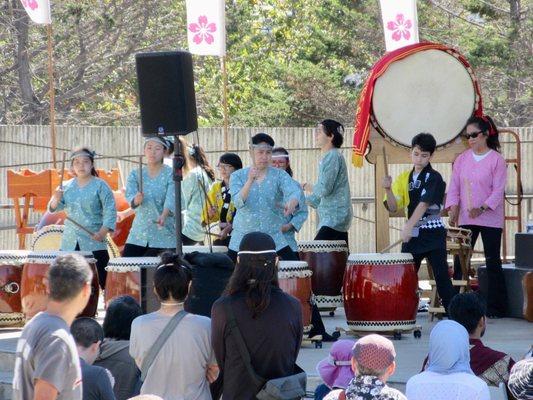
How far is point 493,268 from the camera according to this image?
35.0 feet

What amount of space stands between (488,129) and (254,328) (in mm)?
4917

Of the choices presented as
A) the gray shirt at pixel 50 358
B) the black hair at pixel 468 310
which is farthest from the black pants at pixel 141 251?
the gray shirt at pixel 50 358

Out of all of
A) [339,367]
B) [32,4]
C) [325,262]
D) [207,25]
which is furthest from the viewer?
[32,4]

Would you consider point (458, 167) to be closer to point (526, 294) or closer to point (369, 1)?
point (526, 294)

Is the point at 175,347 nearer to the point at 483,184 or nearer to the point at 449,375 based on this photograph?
the point at 449,375

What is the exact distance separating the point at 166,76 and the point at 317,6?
1972 cm

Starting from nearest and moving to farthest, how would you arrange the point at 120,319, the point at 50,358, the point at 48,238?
the point at 50,358 → the point at 120,319 → the point at 48,238

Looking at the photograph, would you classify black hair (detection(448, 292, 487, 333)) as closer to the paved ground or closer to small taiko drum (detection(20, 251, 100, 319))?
the paved ground

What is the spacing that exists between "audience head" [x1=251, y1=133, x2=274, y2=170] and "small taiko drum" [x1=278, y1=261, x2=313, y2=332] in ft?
2.44

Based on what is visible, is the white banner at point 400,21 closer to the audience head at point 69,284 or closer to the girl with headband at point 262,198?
the girl with headband at point 262,198

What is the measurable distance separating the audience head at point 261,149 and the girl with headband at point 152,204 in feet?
3.52

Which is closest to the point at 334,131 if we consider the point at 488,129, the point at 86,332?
the point at 488,129

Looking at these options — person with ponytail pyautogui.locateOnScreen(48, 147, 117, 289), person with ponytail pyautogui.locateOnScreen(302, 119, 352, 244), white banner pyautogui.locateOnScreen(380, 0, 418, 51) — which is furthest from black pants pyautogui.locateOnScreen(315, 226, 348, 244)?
white banner pyautogui.locateOnScreen(380, 0, 418, 51)

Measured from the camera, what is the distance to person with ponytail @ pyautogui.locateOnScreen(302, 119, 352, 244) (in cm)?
1030
